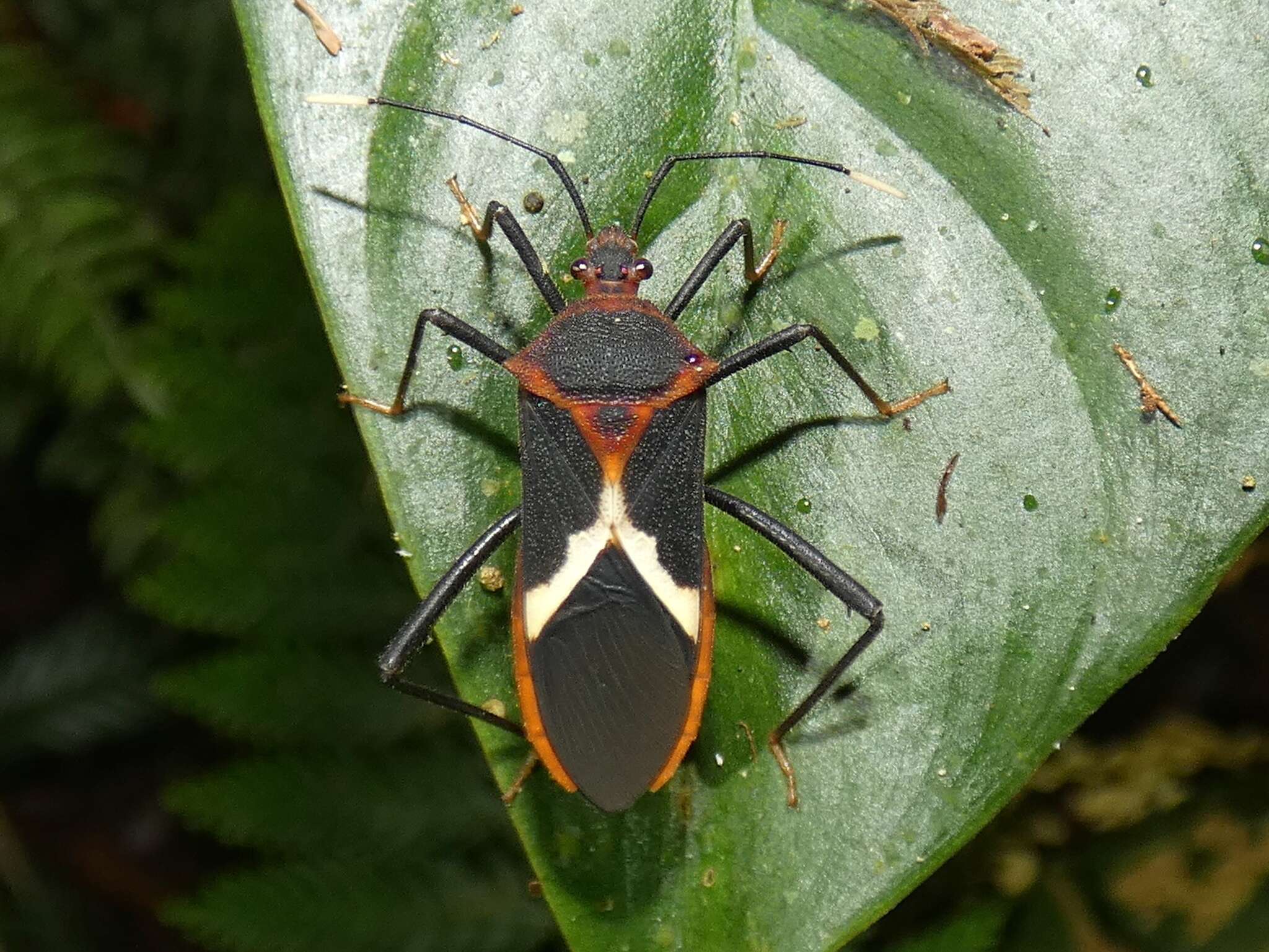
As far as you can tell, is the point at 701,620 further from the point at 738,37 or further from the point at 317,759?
the point at 317,759

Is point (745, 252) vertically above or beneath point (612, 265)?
above

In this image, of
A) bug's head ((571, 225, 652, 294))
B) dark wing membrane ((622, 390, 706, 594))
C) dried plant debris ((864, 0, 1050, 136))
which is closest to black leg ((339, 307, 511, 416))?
bug's head ((571, 225, 652, 294))

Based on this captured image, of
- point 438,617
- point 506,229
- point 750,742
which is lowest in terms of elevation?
point 750,742

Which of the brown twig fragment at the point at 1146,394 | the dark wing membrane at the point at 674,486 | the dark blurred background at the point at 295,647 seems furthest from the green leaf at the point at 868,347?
the dark blurred background at the point at 295,647

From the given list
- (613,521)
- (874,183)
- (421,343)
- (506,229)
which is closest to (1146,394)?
(874,183)

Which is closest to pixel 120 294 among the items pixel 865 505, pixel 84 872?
pixel 84 872

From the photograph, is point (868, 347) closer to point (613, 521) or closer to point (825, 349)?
point (825, 349)
